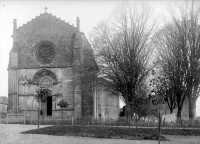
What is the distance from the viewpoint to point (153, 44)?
126 feet

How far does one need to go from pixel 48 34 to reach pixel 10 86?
26.5 ft

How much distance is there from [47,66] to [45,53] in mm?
1727

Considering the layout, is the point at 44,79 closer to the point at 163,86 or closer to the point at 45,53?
the point at 45,53

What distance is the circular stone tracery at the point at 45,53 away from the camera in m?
44.7

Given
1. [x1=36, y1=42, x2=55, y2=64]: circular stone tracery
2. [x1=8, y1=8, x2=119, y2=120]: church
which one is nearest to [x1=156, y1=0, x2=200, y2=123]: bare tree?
[x1=8, y1=8, x2=119, y2=120]: church

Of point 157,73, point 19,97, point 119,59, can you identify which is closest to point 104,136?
point 119,59

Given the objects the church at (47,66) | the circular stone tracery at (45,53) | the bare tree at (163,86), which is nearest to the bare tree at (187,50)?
the bare tree at (163,86)

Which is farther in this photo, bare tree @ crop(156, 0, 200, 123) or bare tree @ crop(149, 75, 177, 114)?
bare tree @ crop(149, 75, 177, 114)

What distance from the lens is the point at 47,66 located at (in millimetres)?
44469

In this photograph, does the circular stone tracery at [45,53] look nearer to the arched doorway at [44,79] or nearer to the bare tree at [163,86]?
the arched doorway at [44,79]

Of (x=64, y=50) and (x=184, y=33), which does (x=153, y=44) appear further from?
(x=64, y=50)

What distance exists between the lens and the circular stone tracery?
147 feet

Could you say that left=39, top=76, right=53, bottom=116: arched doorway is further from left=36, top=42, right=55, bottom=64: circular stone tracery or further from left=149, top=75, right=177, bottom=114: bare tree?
left=149, top=75, right=177, bottom=114: bare tree

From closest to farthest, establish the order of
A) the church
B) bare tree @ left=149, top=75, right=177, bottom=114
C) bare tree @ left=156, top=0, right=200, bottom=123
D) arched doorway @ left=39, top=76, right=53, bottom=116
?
bare tree @ left=156, top=0, right=200, bottom=123, bare tree @ left=149, top=75, right=177, bottom=114, the church, arched doorway @ left=39, top=76, right=53, bottom=116
